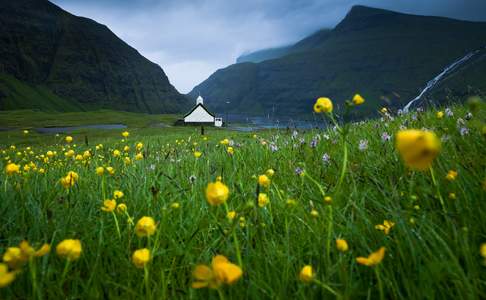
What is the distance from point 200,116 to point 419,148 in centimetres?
10869

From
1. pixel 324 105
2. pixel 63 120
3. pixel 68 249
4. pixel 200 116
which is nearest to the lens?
pixel 68 249

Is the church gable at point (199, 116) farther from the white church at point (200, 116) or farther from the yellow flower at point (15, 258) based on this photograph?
the yellow flower at point (15, 258)

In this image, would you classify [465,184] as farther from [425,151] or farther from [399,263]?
[425,151]

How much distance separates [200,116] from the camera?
108 meters

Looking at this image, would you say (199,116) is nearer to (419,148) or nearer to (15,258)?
(15,258)

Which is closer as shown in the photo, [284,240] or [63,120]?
[284,240]

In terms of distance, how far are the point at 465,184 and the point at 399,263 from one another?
1.02 metres

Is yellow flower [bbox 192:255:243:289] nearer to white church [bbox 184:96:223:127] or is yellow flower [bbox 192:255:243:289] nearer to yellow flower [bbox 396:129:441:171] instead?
yellow flower [bbox 396:129:441:171]

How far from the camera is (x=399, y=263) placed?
164 cm

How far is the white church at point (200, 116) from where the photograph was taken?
105m

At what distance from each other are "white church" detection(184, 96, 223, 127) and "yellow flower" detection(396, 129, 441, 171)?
104837 millimetres

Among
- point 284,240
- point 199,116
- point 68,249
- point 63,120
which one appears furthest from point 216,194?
point 63,120

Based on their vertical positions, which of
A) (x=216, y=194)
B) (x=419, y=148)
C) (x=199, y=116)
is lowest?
(x=216, y=194)

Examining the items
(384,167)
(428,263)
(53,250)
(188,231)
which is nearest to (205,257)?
(188,231)
